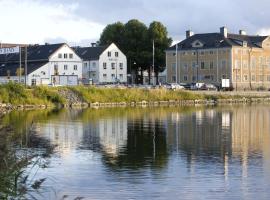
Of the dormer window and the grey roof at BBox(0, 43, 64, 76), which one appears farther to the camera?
the dormer window

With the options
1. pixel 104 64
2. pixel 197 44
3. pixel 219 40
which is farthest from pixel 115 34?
pixel 219 40

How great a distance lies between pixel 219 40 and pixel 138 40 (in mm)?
16407

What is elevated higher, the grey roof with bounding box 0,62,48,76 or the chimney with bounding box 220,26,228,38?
the chimney with bounding box 220,26,228,38

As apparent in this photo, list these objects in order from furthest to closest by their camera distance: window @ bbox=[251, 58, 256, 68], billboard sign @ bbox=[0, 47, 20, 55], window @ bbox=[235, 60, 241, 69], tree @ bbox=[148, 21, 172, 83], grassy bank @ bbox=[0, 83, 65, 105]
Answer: tree @ bbox=[148, 21, 172, 83] → window @ bbox=[251, 58, 256, 68] → billboard sign @ bbox=[0, 47, 20, 55] → window @ bbox=[235, 60, 241, 69] → grassy bank @ bbox=[0, 83, 65, 105]

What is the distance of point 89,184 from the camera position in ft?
78.3

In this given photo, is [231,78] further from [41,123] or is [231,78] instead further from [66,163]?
[66,163]

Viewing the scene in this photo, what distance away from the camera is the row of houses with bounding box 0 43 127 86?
4464 inches

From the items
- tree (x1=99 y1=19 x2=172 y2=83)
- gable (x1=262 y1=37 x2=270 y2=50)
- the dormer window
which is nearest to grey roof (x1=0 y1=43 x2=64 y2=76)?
tree (x1=99 y1=19 x2=172 y2=83)

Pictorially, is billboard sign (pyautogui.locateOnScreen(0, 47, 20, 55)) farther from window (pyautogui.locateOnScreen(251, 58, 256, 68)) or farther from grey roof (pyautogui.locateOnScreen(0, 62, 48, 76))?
window (pyautogui.locateOnScreen(251, 58, 256, 68))

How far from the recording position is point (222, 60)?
415 ft

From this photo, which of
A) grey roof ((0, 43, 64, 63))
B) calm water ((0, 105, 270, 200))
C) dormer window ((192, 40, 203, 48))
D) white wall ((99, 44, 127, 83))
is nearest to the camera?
calm water ((0, 105, 270, 200))

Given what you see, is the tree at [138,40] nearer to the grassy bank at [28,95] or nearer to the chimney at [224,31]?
the chimney at [224,31]

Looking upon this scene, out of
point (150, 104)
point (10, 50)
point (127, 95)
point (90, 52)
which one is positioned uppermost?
point (10, 50)

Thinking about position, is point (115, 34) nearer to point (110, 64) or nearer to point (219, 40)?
point (110, 64)
